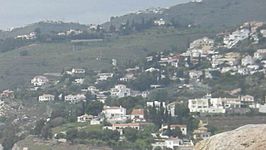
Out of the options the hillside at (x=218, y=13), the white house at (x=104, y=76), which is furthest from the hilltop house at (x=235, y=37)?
the hillside at (x=218, y=13)

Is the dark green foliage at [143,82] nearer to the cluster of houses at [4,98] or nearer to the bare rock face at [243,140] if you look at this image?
the cluster of houses at [4,98]

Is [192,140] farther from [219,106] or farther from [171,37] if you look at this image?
[171,37]

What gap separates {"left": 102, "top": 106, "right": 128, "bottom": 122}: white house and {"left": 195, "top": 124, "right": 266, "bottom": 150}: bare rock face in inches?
2188

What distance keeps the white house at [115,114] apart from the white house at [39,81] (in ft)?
103

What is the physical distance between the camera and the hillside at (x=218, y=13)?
16812 cm

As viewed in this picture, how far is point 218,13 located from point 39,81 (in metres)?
86.1

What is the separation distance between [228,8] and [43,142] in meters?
131

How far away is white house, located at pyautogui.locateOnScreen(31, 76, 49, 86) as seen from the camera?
97.7 m

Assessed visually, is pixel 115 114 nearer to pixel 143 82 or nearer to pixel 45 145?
pixel 45 145

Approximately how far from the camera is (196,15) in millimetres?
182250

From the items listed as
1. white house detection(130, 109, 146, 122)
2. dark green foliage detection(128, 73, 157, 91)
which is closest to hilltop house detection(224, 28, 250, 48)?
dark green foliage detection(128, 73, 157, 91)

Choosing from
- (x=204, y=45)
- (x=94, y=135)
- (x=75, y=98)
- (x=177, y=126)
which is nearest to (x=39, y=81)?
(x=75, y=98)

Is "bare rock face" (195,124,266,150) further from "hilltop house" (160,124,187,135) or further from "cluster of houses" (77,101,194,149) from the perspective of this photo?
"hilltop house" (160,124,187,135)

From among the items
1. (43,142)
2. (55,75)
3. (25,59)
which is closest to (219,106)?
(43,142)
